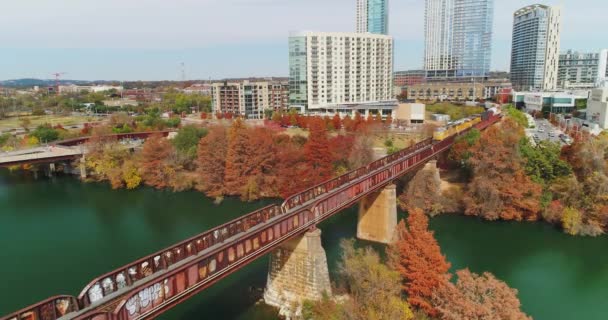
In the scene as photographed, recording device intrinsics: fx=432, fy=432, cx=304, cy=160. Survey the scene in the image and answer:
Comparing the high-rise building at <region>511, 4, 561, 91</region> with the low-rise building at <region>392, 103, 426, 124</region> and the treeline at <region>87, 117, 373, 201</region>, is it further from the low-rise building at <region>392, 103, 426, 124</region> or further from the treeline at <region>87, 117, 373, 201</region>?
the treeline at <region>87, 117, 373, 201</region>

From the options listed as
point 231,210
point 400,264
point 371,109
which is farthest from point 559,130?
point 400,264

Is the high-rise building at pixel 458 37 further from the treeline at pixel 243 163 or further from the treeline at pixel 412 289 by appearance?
the treeline at pixel 412 289

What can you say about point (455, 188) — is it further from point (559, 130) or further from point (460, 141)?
point (559, 130)

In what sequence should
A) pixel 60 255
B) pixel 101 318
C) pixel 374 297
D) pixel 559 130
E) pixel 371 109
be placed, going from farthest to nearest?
pixel 371 109, pixel 559 130, pixel 60 255, pixel 374 297, pixel 101 318

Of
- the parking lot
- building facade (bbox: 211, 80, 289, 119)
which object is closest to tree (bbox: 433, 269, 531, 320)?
the parking lot

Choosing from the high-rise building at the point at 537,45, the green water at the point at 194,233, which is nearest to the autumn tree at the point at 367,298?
the green water at the point at 194,233

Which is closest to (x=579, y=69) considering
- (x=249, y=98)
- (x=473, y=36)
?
(x=473, y=36)
